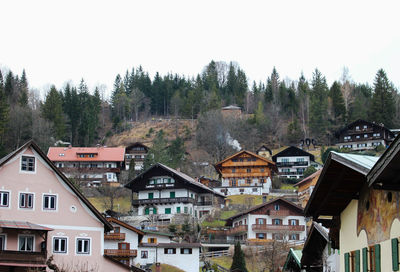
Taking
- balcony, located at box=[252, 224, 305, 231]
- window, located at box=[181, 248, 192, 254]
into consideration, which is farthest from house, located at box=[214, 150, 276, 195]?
window, located at box=[181, 248, 192, 254]

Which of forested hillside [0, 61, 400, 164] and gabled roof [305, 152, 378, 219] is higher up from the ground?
forested hillside [0, 61, 400, 164]

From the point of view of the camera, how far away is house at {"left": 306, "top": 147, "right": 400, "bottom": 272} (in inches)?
458

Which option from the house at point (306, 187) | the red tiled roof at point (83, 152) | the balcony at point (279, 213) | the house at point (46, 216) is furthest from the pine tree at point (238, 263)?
the red tiled roof at point (83, 152)

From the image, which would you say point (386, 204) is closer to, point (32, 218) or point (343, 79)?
point (32, 218)

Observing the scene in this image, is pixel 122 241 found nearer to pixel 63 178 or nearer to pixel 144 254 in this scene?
pixel 144 254

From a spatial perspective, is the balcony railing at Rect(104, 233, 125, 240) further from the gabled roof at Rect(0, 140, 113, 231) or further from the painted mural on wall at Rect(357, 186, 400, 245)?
the painted mural on wall at Rect(357, 186, 400, 245)

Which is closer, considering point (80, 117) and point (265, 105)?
point (80, 117)

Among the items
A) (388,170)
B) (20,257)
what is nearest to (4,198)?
(20,257)

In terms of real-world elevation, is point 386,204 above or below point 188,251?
above

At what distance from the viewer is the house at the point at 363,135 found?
13850 centimetres

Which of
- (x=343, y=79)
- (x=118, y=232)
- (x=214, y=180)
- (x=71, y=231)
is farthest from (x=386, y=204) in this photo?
(x=343, y=79)

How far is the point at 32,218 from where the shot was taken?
43.6 meters

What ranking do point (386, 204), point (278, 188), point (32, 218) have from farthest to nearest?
point (278, 188)
point (32, 218)
point (386, 204)

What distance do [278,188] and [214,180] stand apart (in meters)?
11.8
